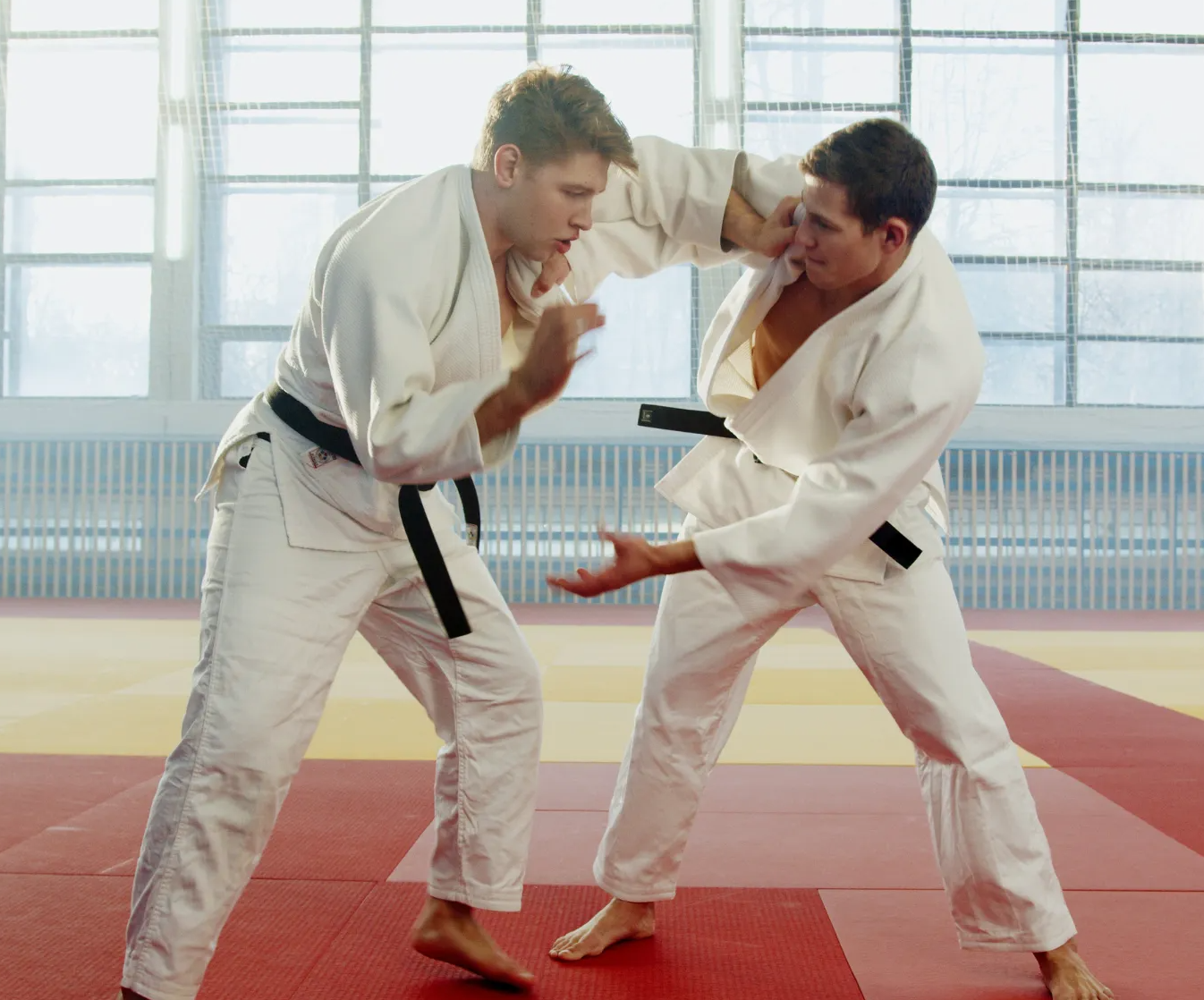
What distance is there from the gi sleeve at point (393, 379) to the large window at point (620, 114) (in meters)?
9.28

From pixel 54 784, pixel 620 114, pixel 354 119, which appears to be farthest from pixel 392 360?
pixel 354 119

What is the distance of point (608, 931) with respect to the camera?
249cm

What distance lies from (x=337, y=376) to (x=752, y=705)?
3684 mm

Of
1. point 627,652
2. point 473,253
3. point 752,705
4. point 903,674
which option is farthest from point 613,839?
point 627,652

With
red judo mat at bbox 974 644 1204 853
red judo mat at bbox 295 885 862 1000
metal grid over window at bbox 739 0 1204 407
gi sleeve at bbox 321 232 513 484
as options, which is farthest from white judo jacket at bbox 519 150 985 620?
metal grid over window at bbox 739 0 1204 407

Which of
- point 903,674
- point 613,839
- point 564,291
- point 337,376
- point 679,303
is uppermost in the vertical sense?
point 679,303

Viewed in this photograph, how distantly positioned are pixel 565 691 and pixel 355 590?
138 inches

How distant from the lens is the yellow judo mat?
443 cm

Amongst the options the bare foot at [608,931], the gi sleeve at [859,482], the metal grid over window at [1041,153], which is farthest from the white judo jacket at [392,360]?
the metal grid over window at [1041,153]

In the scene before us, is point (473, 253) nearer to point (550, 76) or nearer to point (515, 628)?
point (550, 76)

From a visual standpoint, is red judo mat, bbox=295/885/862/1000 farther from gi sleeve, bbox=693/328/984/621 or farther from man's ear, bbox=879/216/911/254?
man's ear, bbox=879/216/911/254

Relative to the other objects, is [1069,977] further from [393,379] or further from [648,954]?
[393,379]

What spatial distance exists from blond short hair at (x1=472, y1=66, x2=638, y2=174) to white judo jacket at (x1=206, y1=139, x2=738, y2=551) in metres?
0.13

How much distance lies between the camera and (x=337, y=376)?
77.8 inches
